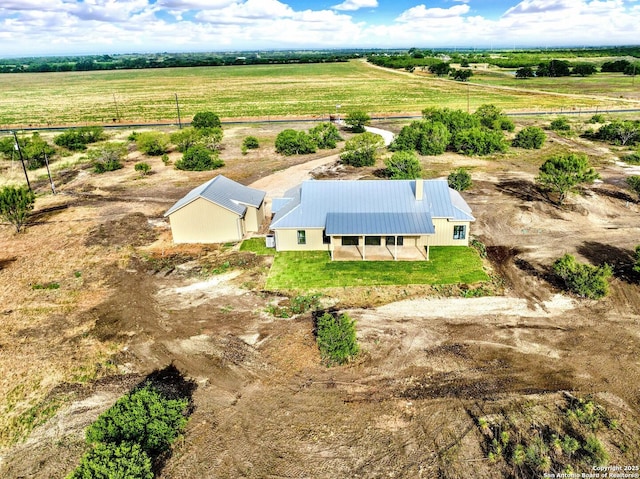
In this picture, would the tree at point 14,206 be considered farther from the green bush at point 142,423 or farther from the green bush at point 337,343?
the green bush at point 337,343

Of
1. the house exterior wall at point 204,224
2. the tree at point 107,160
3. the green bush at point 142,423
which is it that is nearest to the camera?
the green bush at point 142,423

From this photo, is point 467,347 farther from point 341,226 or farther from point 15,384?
point 15,384

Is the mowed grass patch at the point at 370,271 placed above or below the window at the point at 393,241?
below

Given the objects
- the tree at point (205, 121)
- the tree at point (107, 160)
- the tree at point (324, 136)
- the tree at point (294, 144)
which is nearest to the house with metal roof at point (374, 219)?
the tree at point (294, 144)

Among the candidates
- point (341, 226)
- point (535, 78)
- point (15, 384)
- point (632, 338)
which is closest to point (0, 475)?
point (15, 384)

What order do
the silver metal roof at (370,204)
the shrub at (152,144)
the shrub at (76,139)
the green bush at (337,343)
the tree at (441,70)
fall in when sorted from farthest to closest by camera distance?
the tree at (441,70)
the shrub at (76,139)
the shrub at (152,144)
the silver metal roof at (370,204)
the green bush at (337,343)

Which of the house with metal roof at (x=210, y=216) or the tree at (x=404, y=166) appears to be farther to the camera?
the tree at (x=404, y=166)

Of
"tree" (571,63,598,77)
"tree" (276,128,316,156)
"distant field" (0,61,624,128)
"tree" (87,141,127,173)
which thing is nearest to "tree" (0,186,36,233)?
"tree" (87,141,127,173)
